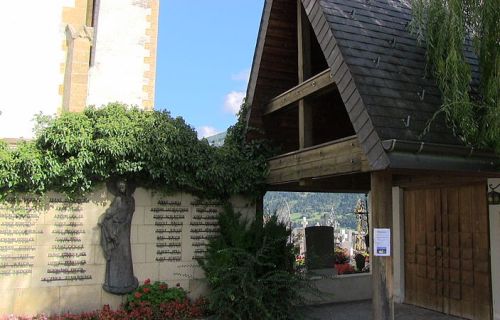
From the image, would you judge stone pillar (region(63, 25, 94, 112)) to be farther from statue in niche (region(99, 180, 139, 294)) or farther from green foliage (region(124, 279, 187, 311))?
green foliage (region(124, 279, 187, 311))

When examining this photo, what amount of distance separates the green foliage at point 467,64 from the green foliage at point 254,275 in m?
3.59

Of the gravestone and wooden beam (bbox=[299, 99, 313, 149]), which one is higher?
wooden beam (bbox=[299, 99, 313, 149])

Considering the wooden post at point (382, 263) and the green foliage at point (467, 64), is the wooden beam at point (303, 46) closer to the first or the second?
the green foliage at point (467, 64)

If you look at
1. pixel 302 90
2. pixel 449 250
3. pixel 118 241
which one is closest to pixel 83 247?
pixel 118 241

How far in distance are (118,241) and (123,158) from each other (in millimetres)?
1486

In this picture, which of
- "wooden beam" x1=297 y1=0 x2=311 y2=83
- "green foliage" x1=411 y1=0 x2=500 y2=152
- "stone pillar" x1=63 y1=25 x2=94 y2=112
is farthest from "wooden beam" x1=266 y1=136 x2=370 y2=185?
"stone pillar" x1=63 y1=25 x2=94 y2=112

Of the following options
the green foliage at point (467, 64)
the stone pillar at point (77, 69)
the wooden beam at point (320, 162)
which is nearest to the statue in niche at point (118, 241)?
the wooden beam at point (320, 162)

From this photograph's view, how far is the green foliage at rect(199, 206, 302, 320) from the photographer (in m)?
7.70

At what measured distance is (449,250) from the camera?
891 cm

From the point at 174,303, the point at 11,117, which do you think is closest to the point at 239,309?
the point at 174,303

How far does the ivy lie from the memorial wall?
0.99ft

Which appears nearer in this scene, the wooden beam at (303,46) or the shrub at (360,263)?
the wooden beam at (303,46)

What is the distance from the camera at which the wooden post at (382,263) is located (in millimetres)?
6156

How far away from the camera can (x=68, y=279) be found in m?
8.03
